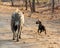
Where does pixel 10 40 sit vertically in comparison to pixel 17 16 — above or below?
below

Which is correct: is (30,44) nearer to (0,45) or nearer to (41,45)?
(41,45)

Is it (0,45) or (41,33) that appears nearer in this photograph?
(0,45)

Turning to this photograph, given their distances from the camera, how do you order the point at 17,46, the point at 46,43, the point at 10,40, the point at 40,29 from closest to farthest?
the point at 17,46
the point at 46,43
the point at 10,40
the point at 40,29

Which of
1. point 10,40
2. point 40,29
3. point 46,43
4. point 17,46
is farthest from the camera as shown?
point 40,29

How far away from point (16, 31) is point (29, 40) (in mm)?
879

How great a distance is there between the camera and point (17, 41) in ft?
46.4

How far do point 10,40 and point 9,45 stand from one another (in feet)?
4.82

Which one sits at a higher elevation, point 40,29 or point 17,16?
point 17,16

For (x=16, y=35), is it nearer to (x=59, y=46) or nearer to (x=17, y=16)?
(x=17, y=16)

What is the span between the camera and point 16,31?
14.9 metres

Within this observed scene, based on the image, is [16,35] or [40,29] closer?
[16,35]

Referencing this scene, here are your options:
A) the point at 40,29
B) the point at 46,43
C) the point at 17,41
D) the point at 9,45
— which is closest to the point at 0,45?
the point at 9,45

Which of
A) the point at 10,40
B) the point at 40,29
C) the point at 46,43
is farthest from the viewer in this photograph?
the point at 40,29

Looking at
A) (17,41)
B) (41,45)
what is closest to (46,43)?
(41,45)
